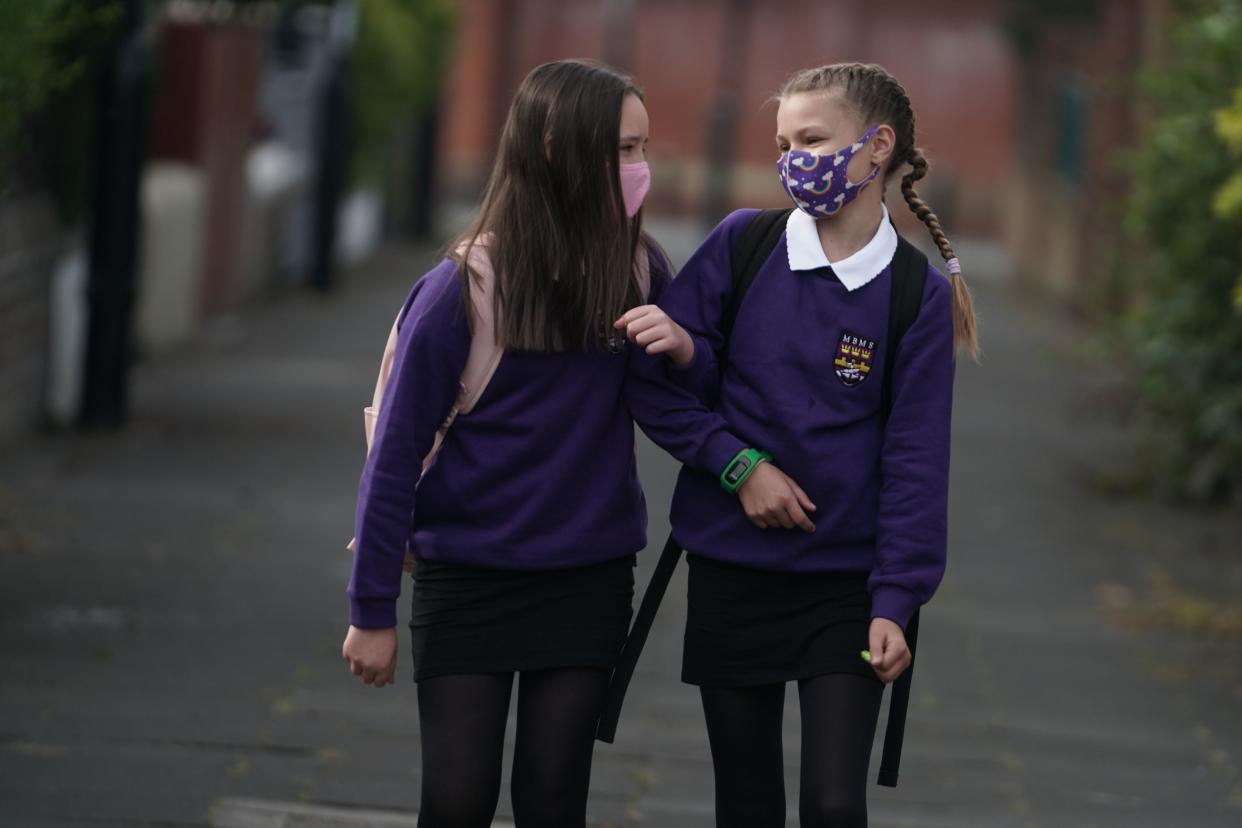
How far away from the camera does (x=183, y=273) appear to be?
15352mm

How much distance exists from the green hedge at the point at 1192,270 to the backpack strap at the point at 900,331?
19.3ft

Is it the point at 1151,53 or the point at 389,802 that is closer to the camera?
the point at 389,802

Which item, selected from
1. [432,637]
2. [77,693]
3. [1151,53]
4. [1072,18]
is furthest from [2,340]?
[1072,18]

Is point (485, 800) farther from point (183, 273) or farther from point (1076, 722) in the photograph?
point (183, 273)

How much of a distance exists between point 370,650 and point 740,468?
67cm

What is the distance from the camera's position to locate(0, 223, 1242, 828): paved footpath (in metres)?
5.55

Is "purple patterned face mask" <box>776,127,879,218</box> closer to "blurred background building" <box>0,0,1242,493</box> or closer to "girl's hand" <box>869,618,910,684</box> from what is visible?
"girl's hand" <box>869,618,910,684</box>

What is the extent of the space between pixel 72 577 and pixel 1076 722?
135 inches

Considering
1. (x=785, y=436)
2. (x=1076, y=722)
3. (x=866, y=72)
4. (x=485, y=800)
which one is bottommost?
(x=1076, y=722)

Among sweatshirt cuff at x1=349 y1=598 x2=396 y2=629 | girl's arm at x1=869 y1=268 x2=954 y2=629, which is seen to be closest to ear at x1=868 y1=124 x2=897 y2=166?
girl's arm at x1=869 y1=268 x2=954 y2=629

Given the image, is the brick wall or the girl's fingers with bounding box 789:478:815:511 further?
the brick wall

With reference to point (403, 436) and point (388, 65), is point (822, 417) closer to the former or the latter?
point (403, 436)

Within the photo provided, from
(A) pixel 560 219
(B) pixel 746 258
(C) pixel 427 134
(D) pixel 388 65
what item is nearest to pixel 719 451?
(B) pixel 746 258

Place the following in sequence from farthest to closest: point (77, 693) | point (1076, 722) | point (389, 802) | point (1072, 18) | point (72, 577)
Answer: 1. point (1072, 18)
2. point (72, 577)
3. point (1076, 722)
4. point (77, 693)
5. point (389, 802)
